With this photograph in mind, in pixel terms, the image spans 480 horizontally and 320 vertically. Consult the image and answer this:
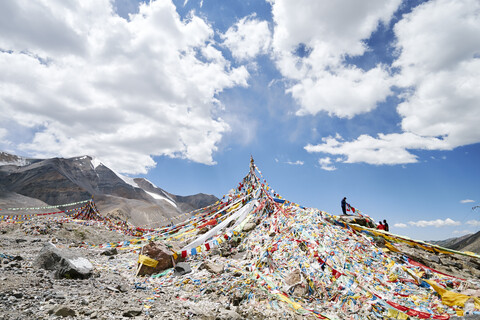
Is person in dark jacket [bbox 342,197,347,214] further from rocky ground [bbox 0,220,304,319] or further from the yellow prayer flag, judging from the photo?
the yellow prayer flag

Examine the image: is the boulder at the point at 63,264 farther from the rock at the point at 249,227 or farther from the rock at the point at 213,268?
the rock at the point at 249,227

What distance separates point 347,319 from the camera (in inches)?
241

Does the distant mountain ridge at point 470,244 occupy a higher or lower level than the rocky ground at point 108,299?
higher

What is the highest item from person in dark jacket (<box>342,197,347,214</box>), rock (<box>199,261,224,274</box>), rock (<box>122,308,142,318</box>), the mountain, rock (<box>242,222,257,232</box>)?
the mountain

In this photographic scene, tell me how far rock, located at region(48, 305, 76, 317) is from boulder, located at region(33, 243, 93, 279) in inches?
123

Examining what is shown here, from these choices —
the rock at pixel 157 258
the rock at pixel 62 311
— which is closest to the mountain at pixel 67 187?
the rock at pixel 157 258

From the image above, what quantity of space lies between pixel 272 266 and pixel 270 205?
4983 mm

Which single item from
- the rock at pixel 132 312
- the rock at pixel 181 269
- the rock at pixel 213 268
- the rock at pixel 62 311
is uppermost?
the rock at pixel 213 268

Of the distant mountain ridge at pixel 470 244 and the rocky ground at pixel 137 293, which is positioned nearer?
the rocky ground at pixel 137 293

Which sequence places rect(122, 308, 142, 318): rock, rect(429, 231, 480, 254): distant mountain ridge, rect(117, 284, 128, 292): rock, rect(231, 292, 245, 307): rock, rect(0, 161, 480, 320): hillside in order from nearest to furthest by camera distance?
rect(122, 308, 142, 318): rock
rect(0, 161, 480, 320): hillside
rect(231, 292, 245, 307): rock
rect(117, 284, 128, 292): rock
rect(429, 231, 480, 254): distant mountain ridge

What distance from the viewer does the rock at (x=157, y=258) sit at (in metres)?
9.28

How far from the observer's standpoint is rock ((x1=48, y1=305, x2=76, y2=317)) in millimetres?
4523

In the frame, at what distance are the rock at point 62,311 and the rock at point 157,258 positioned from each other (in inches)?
187

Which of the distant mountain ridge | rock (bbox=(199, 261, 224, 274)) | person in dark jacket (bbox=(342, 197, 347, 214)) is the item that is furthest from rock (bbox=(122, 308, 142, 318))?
the distant mountain ridge
